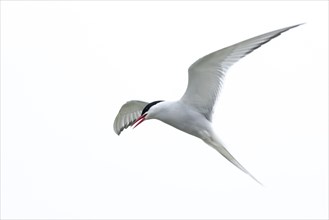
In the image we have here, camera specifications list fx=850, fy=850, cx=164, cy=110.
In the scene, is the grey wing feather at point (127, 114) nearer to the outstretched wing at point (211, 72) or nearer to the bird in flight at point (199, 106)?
the bird in flight at point (199, 106)

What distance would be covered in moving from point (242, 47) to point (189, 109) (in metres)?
1.47

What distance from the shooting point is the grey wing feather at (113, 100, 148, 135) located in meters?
11.0

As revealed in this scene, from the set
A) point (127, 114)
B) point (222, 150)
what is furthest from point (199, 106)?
point (127, 114)

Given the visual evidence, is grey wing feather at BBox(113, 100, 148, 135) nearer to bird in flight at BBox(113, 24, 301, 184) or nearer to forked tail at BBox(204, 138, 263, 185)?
bird in flight at BBox(113, 24, 301, 184)

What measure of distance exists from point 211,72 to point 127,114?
2.42m

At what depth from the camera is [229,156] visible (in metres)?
9.16

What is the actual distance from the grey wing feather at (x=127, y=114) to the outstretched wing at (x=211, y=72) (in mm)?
1596

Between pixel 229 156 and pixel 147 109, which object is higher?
pixel 147 109

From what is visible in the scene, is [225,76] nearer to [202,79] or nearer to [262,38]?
[202,79]

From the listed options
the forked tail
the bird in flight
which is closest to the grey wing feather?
the bird in flight

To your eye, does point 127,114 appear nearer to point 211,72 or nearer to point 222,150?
point 222,150

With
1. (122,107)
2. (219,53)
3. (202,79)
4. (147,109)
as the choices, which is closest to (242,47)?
(219,53)

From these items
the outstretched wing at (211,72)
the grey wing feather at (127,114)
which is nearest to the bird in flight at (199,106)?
the outstretched wing at (211,72)

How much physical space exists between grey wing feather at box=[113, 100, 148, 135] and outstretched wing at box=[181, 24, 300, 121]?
1.60m
